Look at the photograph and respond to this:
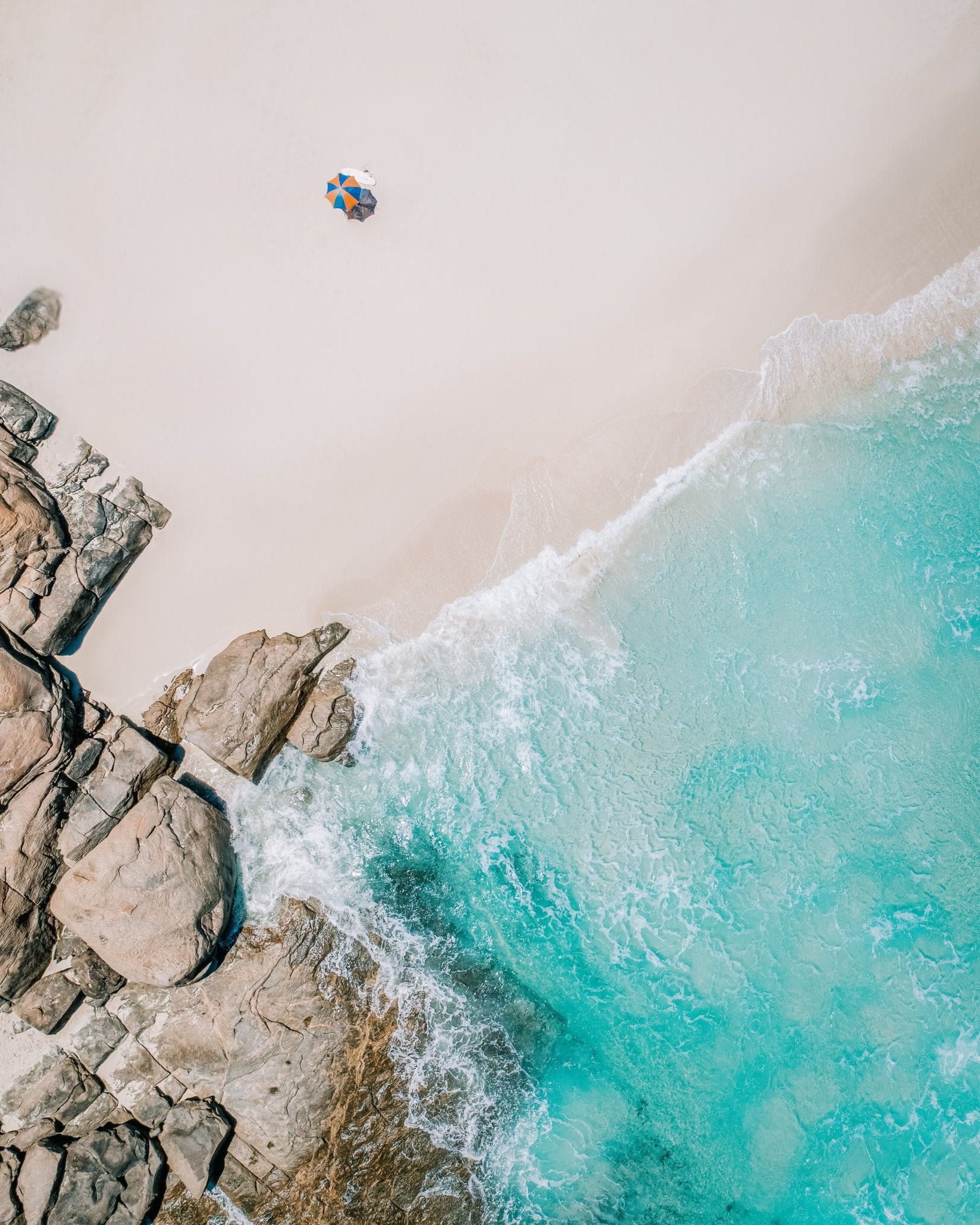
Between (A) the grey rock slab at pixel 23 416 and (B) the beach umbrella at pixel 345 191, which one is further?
(B) the beach umbrella at pixel 345 191

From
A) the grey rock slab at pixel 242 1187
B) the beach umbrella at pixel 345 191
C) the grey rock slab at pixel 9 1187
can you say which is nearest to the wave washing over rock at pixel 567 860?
the grey rock slab at pixel 242 1187

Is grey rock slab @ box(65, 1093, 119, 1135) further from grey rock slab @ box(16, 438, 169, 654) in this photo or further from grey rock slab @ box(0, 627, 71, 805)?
grey rock slab @ box(16, 438, 169, 654)

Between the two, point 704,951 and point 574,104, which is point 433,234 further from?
point 704,951

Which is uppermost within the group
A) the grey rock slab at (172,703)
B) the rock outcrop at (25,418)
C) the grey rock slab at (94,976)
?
the rock outcrop at (25,418)

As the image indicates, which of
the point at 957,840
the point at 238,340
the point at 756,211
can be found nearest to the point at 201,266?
the point at 238,340

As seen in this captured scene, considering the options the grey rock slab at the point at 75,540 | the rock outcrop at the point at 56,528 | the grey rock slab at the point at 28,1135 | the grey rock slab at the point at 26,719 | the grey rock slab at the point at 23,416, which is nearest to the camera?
the grey rock slab at the point at 26,719

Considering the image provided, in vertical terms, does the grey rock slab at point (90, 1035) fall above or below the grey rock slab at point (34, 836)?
below

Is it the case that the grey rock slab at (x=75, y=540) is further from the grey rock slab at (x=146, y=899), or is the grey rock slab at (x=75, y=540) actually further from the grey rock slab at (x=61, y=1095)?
the grey rock slab at (x=61, y=1095)
